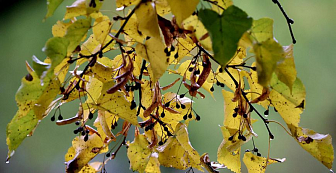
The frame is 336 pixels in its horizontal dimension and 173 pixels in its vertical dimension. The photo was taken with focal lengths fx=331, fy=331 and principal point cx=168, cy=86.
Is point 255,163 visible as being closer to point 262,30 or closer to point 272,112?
point 262,30

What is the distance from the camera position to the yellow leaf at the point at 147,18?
287mm

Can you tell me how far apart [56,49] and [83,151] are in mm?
204

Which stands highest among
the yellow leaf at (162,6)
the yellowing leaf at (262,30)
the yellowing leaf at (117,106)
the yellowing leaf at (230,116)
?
the yellow leaf at (162,6)

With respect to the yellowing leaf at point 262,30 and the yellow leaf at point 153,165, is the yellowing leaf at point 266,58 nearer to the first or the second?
the yellowing leaf at point 262,30

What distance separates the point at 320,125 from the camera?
1.43m

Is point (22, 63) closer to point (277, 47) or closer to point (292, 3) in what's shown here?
point (292, 3)

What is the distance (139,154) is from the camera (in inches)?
16.9

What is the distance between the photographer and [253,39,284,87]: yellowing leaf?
229 millimetres

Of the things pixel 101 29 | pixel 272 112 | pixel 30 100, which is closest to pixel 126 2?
pixel 101 29

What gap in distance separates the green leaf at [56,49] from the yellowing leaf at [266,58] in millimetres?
155

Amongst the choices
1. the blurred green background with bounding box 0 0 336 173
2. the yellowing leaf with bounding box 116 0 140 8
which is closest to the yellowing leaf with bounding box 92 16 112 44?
the yellowing leaf with bounding box 116 0 140 8

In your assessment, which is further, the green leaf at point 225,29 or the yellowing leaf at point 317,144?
the yellowing leaf at point 317,144

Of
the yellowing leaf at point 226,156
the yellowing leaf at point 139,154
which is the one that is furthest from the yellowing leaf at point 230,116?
the yellowing leaf at point 139,154

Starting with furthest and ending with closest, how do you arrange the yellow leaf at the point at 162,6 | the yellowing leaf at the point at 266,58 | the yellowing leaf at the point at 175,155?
the yellowing leaf at the point at 175,155, the yellow leaf at the point at 162,6, the yellowing leaf at the point at 266,58
